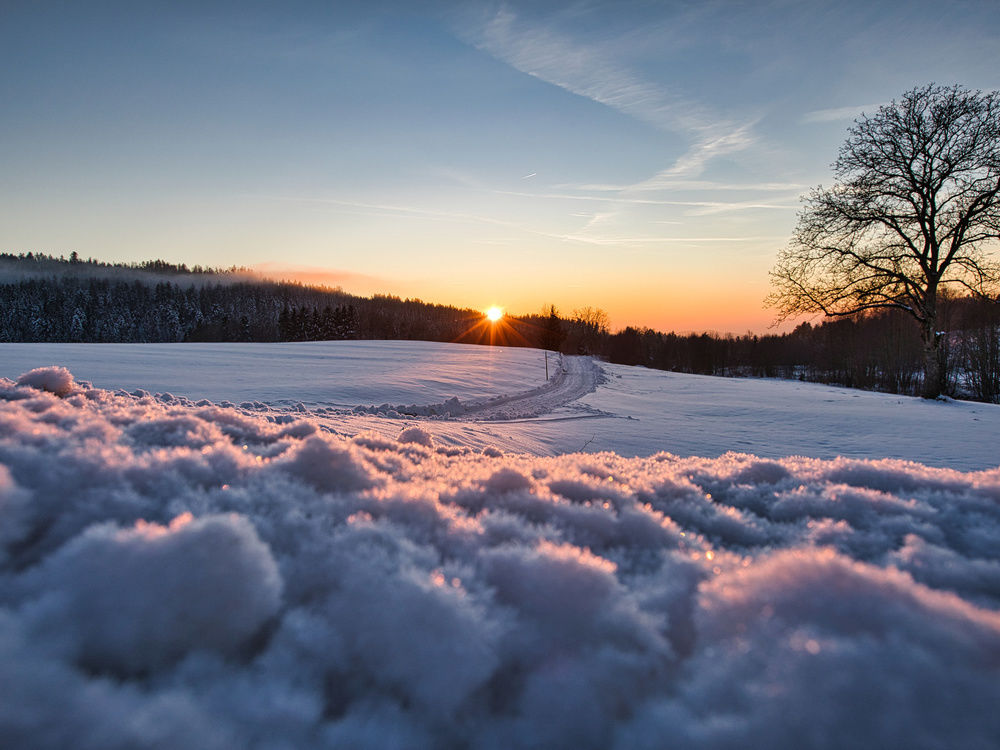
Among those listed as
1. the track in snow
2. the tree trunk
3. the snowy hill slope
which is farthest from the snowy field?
the tree trunk

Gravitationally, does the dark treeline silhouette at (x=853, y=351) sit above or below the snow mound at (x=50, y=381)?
above

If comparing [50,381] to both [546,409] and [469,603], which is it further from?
[546,409]

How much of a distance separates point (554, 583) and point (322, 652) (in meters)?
0.56

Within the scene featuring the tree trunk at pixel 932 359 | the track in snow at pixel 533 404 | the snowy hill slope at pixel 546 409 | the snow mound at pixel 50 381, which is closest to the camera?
the snow mound at pixel 50 381

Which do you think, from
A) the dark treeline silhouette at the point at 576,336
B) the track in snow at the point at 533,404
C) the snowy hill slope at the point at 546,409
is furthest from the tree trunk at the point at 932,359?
the dark treeline silhouette at the point at 576,336

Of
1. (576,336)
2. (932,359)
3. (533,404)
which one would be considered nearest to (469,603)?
(533,404)

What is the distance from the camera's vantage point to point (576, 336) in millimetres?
97750

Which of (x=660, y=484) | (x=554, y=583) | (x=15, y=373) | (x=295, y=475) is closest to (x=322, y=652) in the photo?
(x=554, y=583)

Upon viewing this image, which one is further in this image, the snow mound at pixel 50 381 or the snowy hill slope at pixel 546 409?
the snowy hill slope at pixel 546 409

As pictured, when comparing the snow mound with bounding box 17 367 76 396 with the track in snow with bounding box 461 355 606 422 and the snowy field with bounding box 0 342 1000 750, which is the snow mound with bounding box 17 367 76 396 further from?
the track in snow with bounding box 461 355 606 422

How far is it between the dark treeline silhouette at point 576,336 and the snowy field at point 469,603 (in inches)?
1671

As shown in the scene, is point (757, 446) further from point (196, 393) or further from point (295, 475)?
point (196, 393)

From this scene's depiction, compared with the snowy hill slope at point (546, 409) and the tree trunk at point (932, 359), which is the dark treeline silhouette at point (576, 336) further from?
the snowy hill slope at point (546, 409)

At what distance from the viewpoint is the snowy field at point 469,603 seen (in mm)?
793
